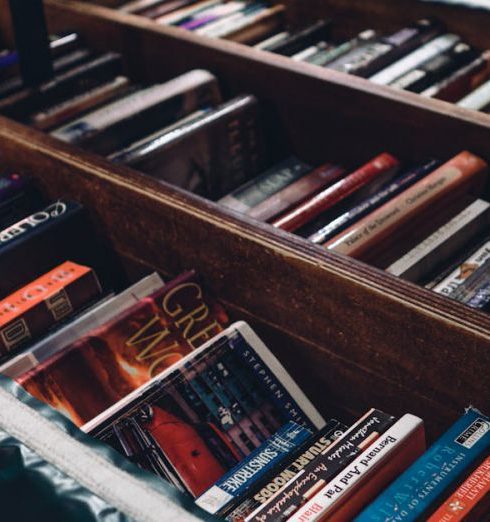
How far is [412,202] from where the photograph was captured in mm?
1404

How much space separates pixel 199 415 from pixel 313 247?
308 millimetres

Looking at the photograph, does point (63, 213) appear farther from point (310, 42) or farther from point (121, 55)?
point (310, 42)

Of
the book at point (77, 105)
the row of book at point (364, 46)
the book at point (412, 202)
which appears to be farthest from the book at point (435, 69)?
the book at point (77, 105)

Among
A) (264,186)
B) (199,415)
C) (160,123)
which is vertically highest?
(160,123)

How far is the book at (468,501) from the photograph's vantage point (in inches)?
36.6

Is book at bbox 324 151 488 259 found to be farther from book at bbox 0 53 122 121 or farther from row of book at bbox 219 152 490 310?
book at bbox 0 53 122 121

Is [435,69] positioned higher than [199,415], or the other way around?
[435,69]

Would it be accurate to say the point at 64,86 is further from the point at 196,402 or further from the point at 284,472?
the point at 284,472

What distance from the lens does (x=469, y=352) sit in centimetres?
106

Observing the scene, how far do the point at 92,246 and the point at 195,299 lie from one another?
0.95 ft

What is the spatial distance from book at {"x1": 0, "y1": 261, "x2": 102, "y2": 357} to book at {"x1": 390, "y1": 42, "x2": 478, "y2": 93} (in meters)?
0.76

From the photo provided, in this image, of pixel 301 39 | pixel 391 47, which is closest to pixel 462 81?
pixel 391 47

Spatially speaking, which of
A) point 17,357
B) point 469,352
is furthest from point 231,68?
point 469,352

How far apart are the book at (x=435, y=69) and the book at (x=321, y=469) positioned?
0.85m
